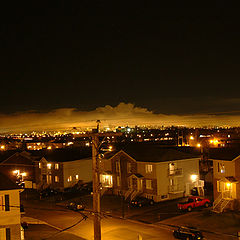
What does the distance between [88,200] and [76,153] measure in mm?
15797

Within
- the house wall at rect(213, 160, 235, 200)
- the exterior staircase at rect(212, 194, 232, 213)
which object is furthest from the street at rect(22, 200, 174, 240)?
the house wall at rect(213, 160, 235, 200)

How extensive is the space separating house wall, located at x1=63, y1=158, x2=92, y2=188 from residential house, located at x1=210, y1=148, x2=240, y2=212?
25.5m

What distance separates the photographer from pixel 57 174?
56.7 meters

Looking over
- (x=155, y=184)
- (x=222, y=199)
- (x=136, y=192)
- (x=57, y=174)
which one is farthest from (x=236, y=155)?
(x=57, y=174)

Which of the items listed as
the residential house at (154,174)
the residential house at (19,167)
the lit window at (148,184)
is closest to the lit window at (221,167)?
the residential house at (154,174)

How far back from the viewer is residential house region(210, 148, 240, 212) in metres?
35.8

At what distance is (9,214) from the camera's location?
23.0 meters

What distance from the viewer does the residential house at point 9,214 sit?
22.7m

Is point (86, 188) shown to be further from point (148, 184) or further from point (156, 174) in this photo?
point (156, 174)

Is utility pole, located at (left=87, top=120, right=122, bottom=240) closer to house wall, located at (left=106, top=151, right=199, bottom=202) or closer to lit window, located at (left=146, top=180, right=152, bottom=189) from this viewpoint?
house wall, located at (left=106, top=151, right=199, bottom=202)

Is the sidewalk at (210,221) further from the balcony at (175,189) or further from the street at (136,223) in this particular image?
the balcony at (175,189)

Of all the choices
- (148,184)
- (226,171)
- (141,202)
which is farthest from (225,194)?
(148,184)

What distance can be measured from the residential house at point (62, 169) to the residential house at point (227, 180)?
2561 centimetres

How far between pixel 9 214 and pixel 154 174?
942 inches
